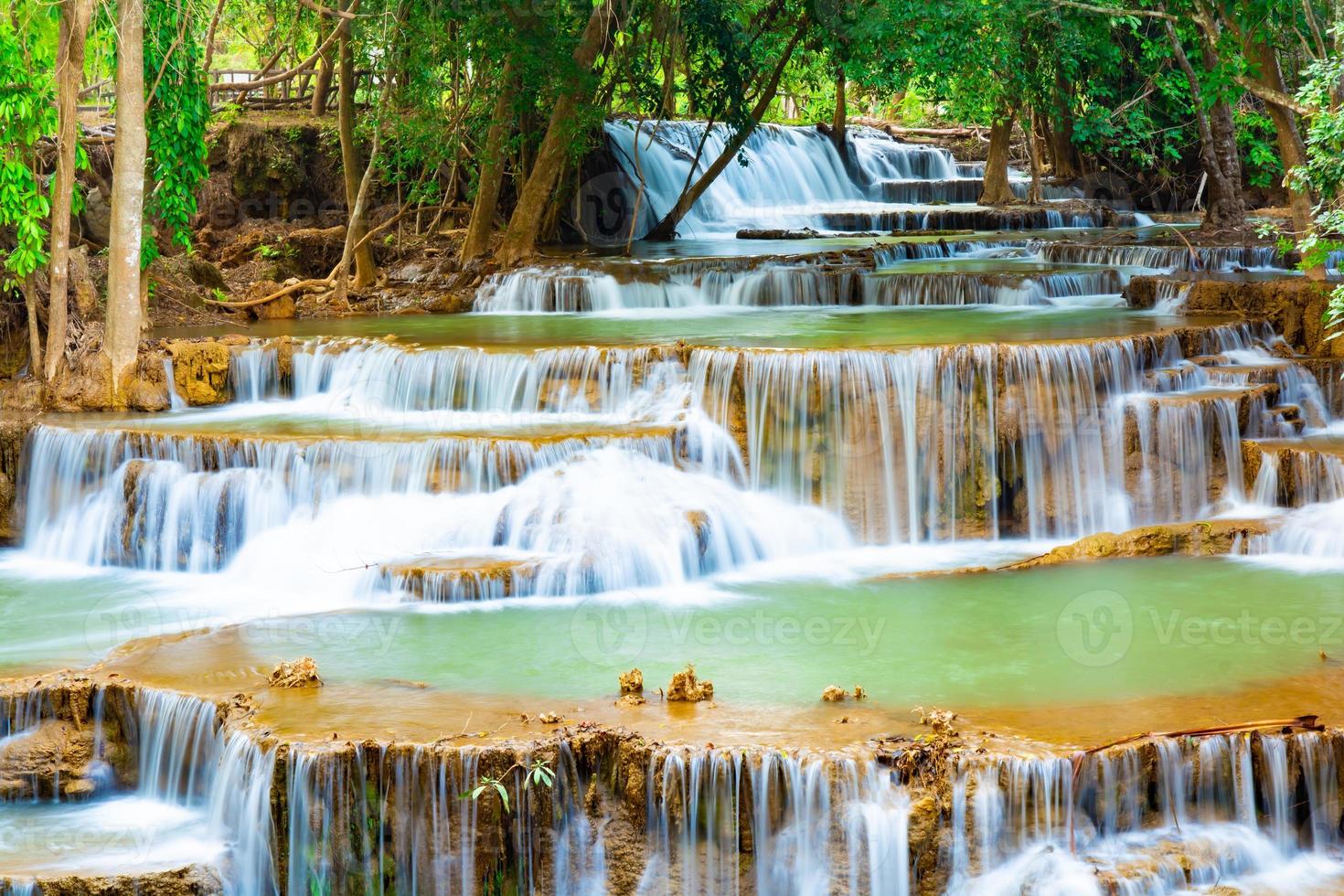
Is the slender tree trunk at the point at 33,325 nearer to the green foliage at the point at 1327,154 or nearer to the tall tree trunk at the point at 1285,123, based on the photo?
the green foliage at the point at 1327,154

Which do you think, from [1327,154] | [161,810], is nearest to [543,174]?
[1327,154]

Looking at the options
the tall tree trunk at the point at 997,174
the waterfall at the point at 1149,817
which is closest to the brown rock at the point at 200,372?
the waterfall at the point at 1149,817

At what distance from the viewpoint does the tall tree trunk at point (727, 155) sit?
18.5 meters

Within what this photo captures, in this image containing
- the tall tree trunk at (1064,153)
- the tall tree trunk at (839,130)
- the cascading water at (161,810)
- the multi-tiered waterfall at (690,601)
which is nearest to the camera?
the multi-tiered waterfall at (690,601)

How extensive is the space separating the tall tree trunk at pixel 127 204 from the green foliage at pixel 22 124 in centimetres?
54

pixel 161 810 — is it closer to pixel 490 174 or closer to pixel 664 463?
pixel 664 463

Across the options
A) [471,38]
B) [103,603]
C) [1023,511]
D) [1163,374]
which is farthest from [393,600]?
[471,38]

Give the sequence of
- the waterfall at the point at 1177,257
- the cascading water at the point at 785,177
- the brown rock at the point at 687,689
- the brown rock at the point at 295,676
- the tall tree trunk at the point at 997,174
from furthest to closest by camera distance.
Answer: the tall tree trunk at the point at 997,174
the cascading water at the point at 785,177
the waterfall at the point at 1177,257
the brown rock at the point at 295,676
the brown rock at the point at 687,689

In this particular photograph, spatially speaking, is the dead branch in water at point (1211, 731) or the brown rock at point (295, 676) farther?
the brown rock at point (295, 676)

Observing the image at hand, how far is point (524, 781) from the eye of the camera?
6.52 m

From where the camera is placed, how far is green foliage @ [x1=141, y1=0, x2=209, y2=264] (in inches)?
517

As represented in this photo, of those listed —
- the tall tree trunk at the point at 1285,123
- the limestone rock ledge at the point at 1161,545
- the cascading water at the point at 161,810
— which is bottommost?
the cascading water at the point at 161,810

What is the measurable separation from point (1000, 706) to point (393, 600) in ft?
12.4

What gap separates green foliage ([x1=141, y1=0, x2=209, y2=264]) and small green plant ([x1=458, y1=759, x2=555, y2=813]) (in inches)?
335
